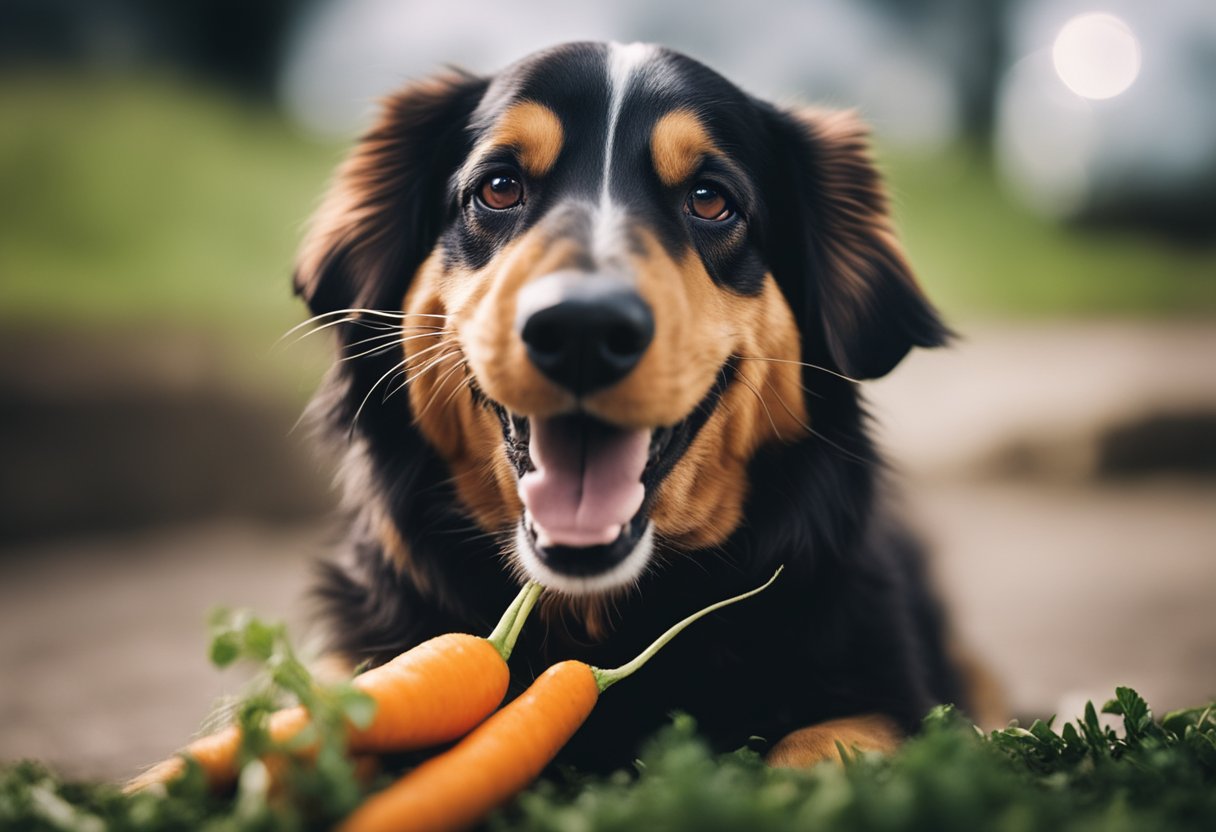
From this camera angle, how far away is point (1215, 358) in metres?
7.63

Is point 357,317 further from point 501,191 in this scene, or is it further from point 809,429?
point 809,429

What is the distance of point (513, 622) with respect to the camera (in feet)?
6.51

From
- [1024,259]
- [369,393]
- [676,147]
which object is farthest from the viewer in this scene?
[1024,259]

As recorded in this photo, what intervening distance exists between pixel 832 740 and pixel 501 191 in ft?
4.65

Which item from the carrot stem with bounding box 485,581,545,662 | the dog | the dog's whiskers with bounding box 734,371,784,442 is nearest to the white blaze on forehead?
the dog

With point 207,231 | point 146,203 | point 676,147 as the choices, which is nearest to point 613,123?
point 676,147

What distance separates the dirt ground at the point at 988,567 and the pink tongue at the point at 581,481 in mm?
886

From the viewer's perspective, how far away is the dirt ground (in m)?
3.36

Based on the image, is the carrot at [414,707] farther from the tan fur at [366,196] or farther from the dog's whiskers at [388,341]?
the tan fur at [366,196]

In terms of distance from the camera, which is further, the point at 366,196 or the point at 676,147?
the point at 366,196

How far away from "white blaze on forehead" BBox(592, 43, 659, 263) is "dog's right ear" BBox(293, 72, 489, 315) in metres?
0.42

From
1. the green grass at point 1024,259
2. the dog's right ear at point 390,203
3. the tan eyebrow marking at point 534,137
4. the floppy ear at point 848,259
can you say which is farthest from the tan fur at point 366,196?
the green grass at point 1024,259

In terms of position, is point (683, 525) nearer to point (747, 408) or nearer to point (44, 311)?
point (747, 408)

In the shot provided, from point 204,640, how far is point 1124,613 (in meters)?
4.08
